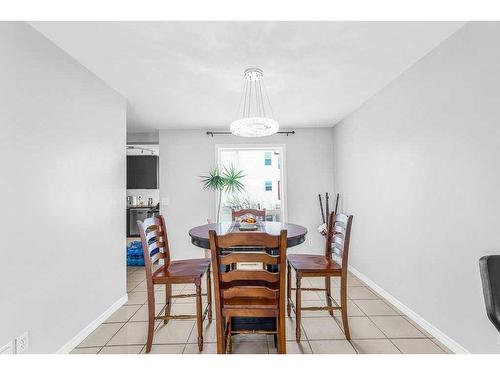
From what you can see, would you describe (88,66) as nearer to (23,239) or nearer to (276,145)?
(23,239)

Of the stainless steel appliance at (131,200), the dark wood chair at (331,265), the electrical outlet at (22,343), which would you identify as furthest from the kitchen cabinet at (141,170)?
the electrical outlet at (22,343)

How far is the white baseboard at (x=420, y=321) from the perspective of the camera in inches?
75.9

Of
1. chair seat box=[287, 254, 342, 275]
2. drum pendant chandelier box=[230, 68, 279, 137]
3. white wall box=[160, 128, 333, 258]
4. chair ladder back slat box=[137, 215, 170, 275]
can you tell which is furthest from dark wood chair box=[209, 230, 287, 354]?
white wall box=[160, 128, 333, 258]

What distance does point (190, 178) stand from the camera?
183 inches

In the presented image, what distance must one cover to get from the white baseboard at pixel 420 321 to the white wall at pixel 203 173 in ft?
5.03

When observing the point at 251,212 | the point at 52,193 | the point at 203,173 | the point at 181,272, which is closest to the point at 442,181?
the point at 251,212

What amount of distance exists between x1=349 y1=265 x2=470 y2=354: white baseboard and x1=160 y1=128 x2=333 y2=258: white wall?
5.03 feet

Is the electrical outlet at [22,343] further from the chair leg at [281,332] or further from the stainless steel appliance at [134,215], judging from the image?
the stainless steel appliance at [134,215]

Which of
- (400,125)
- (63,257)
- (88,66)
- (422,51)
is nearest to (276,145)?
(400,125)

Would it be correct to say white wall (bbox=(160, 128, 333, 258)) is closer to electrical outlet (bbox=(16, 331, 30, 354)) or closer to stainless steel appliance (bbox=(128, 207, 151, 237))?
stainless steel appliance (bbox=(128, 207, 151, 237))

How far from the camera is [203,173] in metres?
4.66

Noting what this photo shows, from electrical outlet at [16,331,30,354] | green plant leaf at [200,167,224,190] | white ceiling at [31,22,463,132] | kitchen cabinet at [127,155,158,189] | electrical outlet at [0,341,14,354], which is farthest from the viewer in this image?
kitchen cabinet at [127,155,158,189]

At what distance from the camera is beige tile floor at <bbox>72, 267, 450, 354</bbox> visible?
2.02 m

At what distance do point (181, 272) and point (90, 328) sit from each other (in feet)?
3.39
